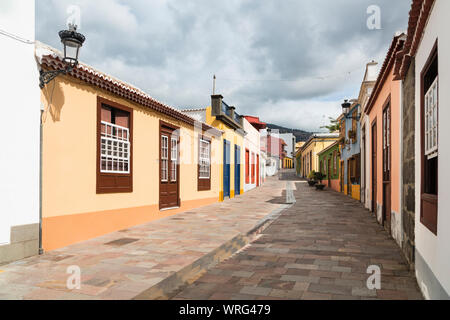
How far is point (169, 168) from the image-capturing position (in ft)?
35.9

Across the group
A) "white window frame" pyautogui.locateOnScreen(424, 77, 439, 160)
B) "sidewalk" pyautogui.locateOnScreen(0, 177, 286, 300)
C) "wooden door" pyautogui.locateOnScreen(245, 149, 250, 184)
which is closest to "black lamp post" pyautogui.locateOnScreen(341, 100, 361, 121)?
"wooden door" pyautogui.locateOnScreen(245, 149, 250, 184)

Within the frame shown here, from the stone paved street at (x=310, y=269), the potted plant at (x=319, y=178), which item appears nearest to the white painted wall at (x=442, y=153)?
the stone paved street at (x=310, y=269)

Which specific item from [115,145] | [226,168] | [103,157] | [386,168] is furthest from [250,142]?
[103,157]

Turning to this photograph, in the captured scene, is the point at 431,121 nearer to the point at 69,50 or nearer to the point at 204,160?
the point at 69,50

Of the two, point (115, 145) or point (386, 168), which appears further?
point (386, 168)

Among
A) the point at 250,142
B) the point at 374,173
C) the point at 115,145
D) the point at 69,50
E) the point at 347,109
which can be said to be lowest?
the point at 374,173

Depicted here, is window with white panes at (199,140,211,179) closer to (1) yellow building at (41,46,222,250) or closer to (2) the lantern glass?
(1) yellow building at (41,46,222,250)

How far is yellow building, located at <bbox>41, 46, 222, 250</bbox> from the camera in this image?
615cm

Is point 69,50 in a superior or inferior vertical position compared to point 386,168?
superior

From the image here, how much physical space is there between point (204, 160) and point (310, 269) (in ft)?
31.1

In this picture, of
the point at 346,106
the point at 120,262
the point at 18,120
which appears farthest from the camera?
the point at 346,106

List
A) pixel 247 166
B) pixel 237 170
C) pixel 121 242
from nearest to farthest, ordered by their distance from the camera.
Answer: pixel 121 242
pixel 237 170
pixel 247 166
